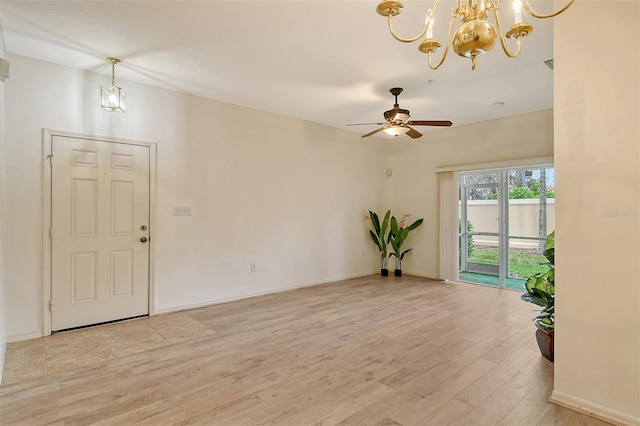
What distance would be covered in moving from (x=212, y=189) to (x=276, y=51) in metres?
Answer: 2.14

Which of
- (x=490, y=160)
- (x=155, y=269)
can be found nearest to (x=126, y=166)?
(x=155, y=269)

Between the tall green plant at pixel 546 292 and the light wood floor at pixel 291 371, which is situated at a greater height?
the tall green plant at pixel 546 292

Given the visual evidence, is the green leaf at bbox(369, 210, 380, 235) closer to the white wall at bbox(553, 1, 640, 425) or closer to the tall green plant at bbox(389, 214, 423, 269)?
the tall green plant at bbox(389, 214, 423, 269)

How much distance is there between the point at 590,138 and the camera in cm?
212

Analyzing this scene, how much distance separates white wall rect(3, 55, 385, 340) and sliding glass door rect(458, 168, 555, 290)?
188 centimetres

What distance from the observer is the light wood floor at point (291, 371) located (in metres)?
2.09

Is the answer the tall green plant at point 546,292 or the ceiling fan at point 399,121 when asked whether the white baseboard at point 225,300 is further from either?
the tall green plant at point 546,292

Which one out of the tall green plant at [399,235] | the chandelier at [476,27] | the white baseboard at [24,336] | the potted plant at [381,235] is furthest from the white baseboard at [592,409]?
the white baseboard at [24,336]

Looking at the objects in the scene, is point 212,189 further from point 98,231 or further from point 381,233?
point 381,233

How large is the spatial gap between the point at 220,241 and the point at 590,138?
13.7 ft

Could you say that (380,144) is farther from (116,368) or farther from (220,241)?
(116,368)

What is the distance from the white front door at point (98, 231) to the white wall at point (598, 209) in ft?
13.9

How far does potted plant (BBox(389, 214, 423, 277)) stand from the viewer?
6.46 m

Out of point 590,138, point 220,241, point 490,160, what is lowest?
point 220,241
